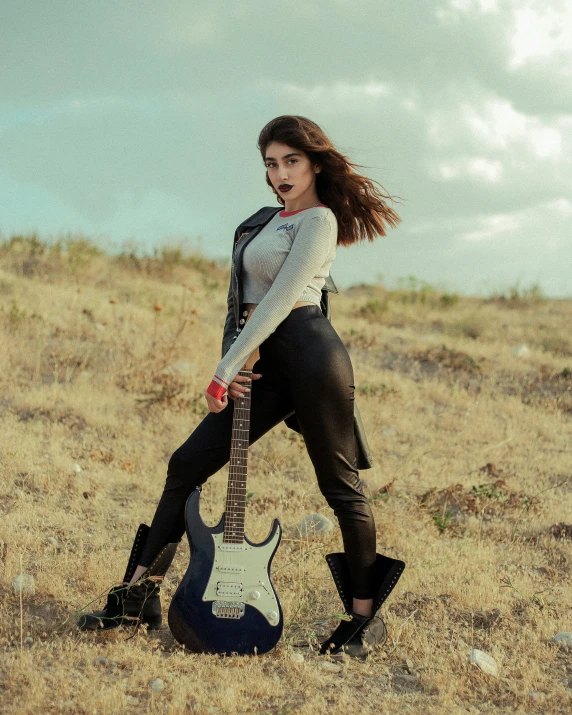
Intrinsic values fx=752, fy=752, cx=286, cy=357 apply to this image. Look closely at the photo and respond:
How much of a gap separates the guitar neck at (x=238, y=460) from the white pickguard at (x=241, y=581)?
0.15 ft

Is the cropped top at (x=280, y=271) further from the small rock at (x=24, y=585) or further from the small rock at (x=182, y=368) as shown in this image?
the small rock at (x=182, y=368)

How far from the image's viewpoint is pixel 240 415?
3174mm

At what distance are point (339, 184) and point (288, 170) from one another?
236 millimetres

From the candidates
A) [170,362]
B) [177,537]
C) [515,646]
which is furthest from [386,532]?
[170,362]

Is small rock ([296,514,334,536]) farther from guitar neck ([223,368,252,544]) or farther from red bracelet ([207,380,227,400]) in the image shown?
red bracelet ([207,380,227,400])

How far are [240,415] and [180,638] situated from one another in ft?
3.19

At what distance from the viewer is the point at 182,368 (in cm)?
845

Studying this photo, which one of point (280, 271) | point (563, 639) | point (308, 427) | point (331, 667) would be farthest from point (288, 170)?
point (563, 639)

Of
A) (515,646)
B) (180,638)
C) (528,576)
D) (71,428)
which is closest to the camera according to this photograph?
(180,638)

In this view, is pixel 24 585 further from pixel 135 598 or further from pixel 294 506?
pixel 294 506

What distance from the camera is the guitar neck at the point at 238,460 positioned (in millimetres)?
3150

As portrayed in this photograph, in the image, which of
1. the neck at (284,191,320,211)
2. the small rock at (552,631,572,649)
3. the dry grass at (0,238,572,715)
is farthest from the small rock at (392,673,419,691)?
the neck at (284,191,320,211)

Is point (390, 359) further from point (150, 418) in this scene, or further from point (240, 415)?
point (240, 415)

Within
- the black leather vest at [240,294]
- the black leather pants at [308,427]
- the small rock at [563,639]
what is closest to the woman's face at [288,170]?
the black leather vest at [240,294]
